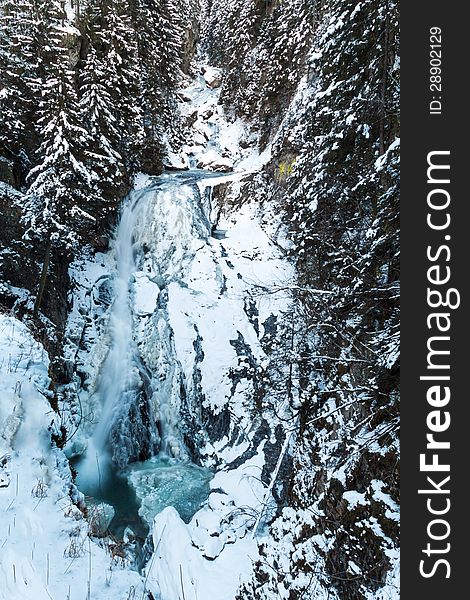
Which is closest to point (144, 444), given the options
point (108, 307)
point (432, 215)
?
point (108, 307)

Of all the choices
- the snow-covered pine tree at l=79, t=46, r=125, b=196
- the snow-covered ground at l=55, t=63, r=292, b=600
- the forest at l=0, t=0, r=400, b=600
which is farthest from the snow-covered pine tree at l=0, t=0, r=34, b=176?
the snow-covered ground at l=55, t=63, r=292, b=600

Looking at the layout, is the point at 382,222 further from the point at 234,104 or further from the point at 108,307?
the point at 234,104

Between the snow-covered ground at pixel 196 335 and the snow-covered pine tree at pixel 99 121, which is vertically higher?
the snow-covered pine tree at pixel 99 121

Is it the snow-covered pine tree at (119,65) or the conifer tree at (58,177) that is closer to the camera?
the conifer tree at (58,177)

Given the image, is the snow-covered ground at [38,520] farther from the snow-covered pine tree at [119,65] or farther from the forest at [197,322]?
the snow-covered pine tree at [119,65]

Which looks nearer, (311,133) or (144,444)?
(311,133)

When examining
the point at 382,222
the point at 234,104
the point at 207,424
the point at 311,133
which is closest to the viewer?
the point at 382,222

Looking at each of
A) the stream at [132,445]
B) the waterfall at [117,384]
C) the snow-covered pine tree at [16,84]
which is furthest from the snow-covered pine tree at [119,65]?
the stream at [132,445]

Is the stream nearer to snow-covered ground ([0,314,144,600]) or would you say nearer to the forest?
the forest

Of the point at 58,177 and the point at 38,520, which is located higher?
the point at 58,177

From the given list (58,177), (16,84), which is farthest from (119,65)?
(58,177)

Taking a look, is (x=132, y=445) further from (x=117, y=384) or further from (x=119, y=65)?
(x=119, y=65)
